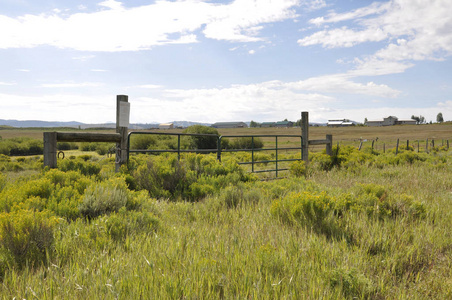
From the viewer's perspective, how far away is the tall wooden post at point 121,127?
25.6 ft

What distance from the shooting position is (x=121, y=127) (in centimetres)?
785

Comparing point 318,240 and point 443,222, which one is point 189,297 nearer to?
point 318,240

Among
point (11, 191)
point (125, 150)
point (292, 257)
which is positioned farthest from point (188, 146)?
point (292, 257)

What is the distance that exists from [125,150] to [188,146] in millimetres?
21667

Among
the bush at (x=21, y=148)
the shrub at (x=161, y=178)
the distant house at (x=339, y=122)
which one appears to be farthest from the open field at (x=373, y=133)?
the distant house at (x=339, y=122)

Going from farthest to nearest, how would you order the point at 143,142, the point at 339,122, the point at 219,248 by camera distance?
the point at 339,122 < the point at 143,142 < the point at 219,248

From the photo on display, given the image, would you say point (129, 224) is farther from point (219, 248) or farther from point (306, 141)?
point (306, 141)

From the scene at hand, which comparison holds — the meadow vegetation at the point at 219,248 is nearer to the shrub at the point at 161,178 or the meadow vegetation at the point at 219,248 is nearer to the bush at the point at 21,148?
the shrub at the point at 161,178

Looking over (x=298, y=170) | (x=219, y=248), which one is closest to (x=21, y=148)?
(x=298, y=170)

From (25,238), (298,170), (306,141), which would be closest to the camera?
(25,238)

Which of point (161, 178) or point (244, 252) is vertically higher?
point (161, 178)

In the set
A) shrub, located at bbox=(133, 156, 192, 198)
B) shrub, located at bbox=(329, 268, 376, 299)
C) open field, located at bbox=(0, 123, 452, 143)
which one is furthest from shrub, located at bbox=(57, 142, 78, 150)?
shrub, located at bbox=(329, 268, 376, 299)

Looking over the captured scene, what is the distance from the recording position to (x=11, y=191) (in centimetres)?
465

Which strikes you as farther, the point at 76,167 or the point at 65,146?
the point at 65,146
